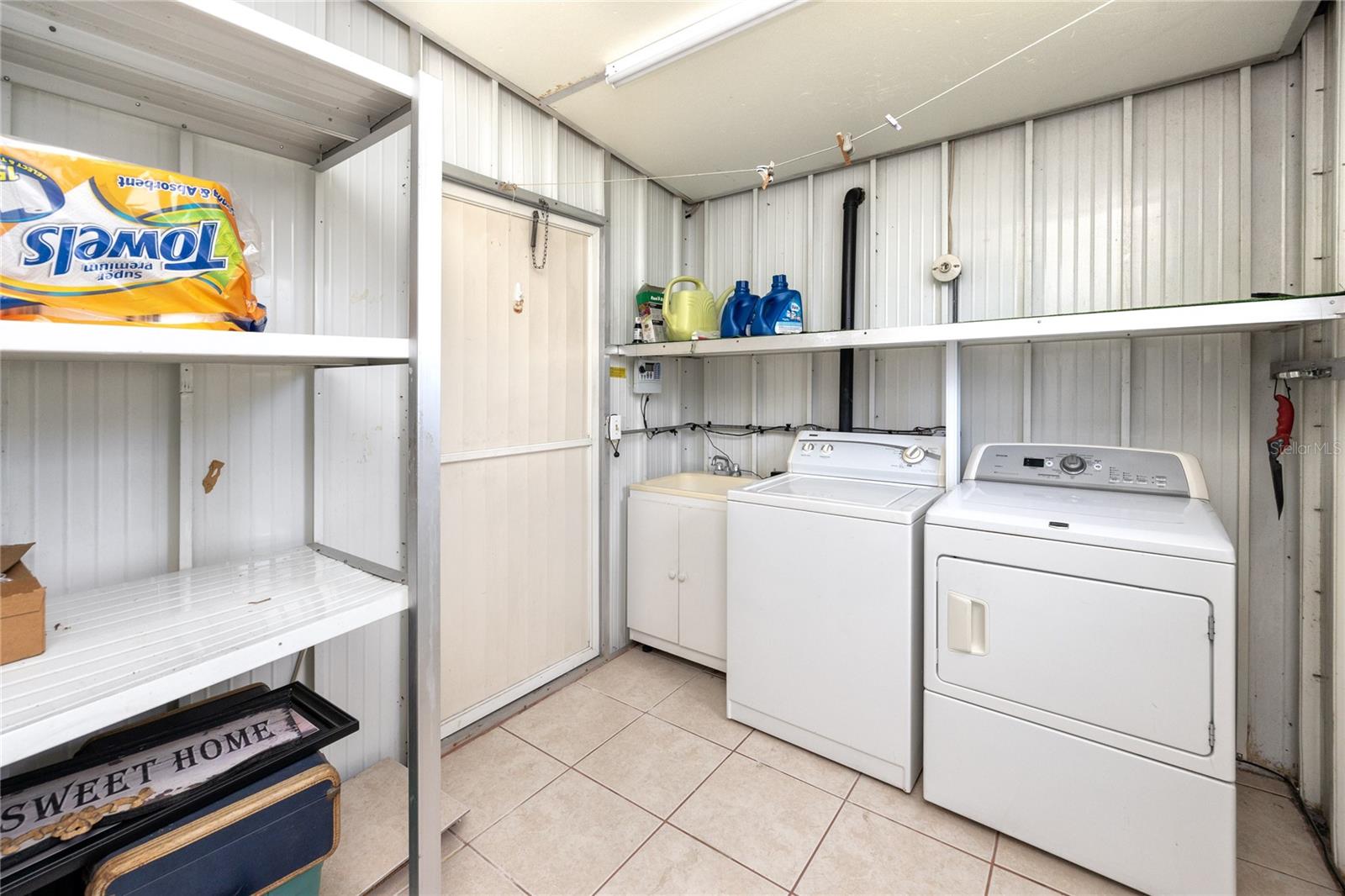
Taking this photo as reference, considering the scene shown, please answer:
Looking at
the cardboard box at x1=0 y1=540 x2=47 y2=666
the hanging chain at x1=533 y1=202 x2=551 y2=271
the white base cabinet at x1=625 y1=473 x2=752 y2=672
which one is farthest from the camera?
the white base cabinet at x1=625 y1=473 x2=752 y2=672

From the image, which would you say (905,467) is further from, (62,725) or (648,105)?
(62,725)

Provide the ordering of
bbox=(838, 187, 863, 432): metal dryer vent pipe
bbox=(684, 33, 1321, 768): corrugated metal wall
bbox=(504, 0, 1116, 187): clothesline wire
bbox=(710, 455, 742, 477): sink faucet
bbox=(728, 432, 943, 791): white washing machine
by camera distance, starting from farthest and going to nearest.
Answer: bbox=(710, 455, 742, 477): sink faucet
bbox=(838, 187, 863, 432): metal dryer vent pipe
bbox=(684, 33, 1321, 768): corrugated metal wall
bbox=(728, 432, 943, 791): white washing machine
bbox=(504, 0, 1116, 187): clothesline wire

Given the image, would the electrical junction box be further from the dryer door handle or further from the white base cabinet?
the dryer door handle

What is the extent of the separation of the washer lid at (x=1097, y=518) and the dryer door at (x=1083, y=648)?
3.3 inches

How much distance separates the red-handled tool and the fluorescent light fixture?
2064 mm

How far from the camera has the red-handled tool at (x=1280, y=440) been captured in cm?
182

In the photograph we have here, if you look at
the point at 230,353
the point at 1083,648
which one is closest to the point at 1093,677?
the point at 1083,648

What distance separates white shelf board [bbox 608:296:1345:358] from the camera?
1.42 metres

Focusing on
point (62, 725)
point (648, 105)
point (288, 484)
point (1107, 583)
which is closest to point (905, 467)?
point (1107, 583)

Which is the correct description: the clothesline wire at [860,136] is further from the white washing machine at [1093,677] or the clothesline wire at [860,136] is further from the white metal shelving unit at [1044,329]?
the white washing machine at [1093,677]

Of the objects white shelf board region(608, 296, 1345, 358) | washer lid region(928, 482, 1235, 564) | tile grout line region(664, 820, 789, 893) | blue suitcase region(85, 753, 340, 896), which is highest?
white shelf board region(608, 296, 1345, 358)

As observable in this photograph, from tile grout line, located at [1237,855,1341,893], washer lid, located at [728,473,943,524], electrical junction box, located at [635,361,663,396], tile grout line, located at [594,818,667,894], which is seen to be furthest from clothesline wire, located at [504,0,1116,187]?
tile grout line, located at [1237,855,1341,893]

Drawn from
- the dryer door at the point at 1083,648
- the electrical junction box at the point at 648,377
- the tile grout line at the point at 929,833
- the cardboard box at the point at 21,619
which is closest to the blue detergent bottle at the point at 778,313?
the electrical junction box at the point at 648,377

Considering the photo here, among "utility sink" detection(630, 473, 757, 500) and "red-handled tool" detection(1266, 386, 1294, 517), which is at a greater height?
"red-handled tool" detection(1266, 386, 1294, 517)
